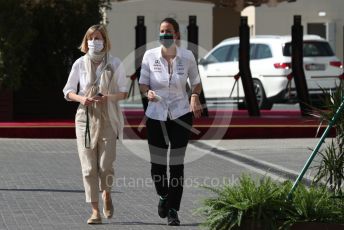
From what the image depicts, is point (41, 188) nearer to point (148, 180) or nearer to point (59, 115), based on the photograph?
point (148, 180)

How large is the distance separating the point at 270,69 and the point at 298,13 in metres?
16.6

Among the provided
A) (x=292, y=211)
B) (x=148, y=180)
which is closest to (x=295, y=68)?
(x=148, y=180)

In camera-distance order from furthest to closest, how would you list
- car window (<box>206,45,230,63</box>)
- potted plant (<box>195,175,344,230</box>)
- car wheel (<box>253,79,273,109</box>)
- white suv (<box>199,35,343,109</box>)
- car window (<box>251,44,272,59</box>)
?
car window (<box>206,45,230,63</box>) → car window (<box>251,44,272,59</box>) → car wheel (<box>253,79,273,109</box>) → white suv (<box>199,35,343,109</box>) → potted plant (<box>195,175,344,230</box>)


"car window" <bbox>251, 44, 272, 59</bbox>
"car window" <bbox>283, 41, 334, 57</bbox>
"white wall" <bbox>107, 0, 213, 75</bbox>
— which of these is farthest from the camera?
"white wall" <bbox>107, 0, 213, 75</bbox>

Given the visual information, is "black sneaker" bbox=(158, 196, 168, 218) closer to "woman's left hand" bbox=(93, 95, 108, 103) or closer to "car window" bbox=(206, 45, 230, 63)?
"woman's left hand" bbox=(93, 95, 108, 103)

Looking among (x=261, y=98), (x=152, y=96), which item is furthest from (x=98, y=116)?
(x=261, y=98)

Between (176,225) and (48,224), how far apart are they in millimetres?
1061

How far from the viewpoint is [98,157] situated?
10172 mm

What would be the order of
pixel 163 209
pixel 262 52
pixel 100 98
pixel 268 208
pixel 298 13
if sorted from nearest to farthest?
pixel 268 208
pixel 100 98
pixel 163 209
pixel 262 52
pixel 298 13

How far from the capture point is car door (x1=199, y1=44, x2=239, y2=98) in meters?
27.4

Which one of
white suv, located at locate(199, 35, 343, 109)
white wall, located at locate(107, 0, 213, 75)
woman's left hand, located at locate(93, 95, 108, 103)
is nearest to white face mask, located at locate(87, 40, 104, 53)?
woman's left hand, located at locate(93, 95, 108, 103)

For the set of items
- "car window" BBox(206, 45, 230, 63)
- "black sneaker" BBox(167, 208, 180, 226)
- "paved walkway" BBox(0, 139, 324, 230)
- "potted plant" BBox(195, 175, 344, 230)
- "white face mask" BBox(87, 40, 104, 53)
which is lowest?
"paved walkway" BBox(0, 139, 324, 230)

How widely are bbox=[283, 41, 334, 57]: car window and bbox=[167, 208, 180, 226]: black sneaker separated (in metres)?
16.6

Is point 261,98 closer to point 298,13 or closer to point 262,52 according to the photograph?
point 262,52
